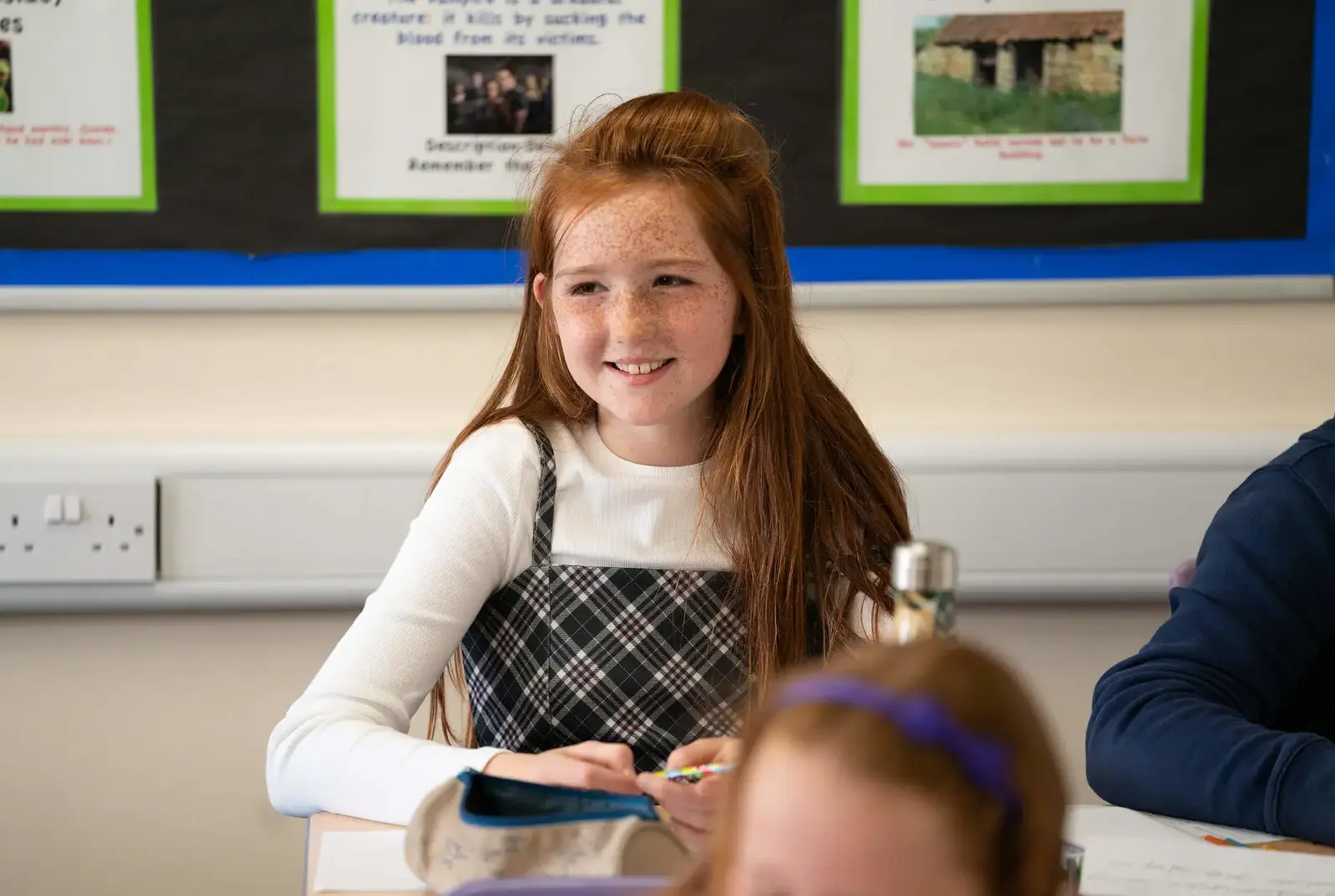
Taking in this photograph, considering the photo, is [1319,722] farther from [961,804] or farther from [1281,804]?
[961,804]

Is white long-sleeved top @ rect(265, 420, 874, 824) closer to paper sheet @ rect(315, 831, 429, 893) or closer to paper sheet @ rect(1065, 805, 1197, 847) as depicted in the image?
paper sheet @ rect(315, 831, 429, 893)

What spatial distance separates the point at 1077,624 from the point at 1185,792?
0.90 meters

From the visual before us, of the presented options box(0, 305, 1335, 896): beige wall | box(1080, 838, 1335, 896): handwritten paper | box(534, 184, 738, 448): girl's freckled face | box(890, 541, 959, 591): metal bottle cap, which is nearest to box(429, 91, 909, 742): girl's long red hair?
box(534, 184, 738, 448): girl's freckled face

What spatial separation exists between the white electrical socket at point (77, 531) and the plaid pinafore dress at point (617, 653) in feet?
2.15

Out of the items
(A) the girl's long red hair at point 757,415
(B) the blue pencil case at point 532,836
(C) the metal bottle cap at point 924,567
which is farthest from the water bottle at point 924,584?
(A) the girl's long red hair at point 757,415

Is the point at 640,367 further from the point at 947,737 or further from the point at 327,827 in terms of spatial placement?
the point at 947,737

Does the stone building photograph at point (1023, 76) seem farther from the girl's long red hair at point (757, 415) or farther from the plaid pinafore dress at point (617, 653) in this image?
the plaid pinafore dress at point (617, 653)

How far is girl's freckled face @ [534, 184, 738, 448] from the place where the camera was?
1188mm

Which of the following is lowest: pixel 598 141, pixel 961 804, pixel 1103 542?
pixel 1103 542

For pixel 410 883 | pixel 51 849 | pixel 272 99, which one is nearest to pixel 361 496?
pixel 272 99

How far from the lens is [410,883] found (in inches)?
32.2

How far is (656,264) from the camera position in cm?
119

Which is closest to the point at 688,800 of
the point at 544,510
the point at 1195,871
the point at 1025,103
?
the point at 1195,871

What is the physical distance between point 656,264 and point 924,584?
25.8 inches
